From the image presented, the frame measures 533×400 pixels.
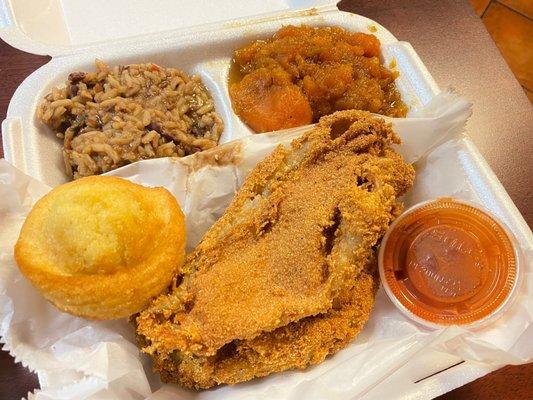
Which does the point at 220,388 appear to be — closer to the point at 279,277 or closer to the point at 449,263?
the point at 279,277

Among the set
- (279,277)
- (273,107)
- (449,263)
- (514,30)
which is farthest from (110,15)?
(514,30)

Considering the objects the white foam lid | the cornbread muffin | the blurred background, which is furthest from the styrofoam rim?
the blurred background

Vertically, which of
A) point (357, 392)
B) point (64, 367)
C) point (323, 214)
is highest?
point (323, 214)

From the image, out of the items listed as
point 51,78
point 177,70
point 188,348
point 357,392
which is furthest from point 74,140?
point 357,392

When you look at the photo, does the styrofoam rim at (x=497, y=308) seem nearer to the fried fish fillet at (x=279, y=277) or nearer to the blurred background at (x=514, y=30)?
the fried fish fillet at (x=279, y=277)

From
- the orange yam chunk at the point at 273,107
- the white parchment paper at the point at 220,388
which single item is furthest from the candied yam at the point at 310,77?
the white parchment paper at the point at 220,388

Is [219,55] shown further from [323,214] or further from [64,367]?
[64,367]
